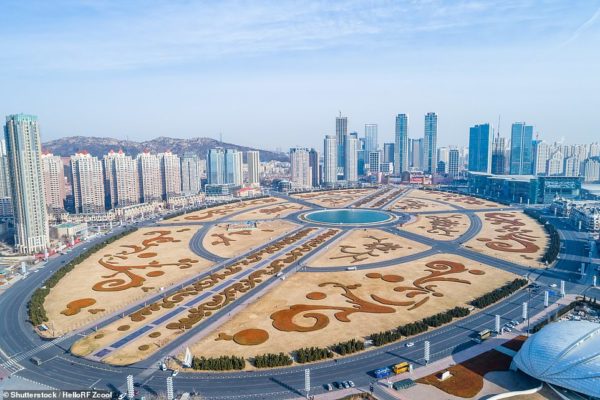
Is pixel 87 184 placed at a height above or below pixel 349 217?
above

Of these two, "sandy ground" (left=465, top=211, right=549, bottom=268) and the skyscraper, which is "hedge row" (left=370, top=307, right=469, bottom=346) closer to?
"sandy ground" (left=465, top=211, right=549, bottom=268)

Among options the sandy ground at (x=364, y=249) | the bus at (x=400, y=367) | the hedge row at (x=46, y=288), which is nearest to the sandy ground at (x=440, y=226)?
the sandy ground at (x=364, y=249)

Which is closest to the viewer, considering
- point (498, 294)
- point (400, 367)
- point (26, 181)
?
point (400, 367)

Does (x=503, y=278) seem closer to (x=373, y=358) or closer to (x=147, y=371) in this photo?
(x=373, y=358)

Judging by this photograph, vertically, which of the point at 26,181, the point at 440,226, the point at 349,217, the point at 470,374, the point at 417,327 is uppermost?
the point at 26,181

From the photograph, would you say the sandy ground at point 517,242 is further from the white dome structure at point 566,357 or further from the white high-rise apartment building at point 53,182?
the white high-rise apartment building at point 53,182

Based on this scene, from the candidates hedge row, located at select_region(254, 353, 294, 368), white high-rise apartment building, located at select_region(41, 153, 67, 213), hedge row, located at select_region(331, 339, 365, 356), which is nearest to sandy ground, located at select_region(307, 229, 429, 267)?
hedge row, located at select_region(331, 339, 365, 356)

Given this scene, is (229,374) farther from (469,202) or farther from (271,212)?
(469,202)

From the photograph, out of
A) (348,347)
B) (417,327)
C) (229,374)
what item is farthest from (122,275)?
(417,327)
